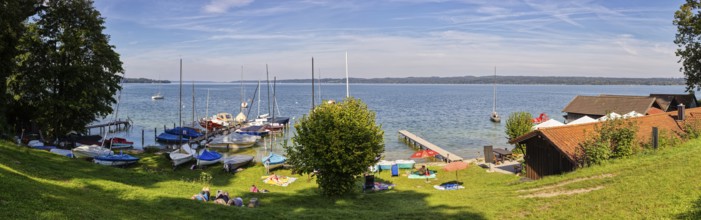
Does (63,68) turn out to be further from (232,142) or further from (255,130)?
(255,130)

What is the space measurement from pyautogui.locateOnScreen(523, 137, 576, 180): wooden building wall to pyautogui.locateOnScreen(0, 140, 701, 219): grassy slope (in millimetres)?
2642

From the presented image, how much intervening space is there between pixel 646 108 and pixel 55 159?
52539 millimetres

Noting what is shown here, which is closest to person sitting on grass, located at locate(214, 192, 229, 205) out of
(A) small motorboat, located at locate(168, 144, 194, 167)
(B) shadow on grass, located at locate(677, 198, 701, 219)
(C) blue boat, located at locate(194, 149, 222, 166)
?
(B) shadow on grass, located at locate(677, 198, 701, 219)

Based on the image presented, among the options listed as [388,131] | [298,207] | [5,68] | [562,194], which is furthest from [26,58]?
[388,131]

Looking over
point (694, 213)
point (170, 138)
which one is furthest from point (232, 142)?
point (694, 213)

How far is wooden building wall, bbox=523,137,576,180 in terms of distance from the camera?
22159 mm

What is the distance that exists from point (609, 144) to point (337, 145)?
42.2ft

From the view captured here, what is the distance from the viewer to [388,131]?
63844 millimetres

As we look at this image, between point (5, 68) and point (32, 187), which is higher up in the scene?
point (5, 68)

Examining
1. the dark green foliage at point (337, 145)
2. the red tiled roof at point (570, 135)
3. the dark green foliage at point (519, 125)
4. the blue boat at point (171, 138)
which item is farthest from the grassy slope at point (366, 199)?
the blue boat at point (171, 138)

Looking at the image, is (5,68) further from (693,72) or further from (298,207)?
(693,72)

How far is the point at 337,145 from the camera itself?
62.9 feet

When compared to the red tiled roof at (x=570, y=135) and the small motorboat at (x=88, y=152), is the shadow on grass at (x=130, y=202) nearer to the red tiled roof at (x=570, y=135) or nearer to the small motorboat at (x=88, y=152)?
the red tiled roof at (x=570, y=135)

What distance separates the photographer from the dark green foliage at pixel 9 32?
92.1ft
